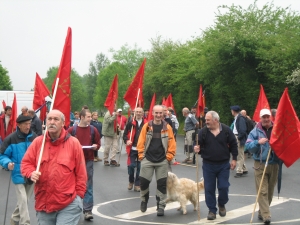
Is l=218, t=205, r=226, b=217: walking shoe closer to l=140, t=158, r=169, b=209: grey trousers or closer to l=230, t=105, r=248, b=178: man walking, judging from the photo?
l=140, t=158, r=169, b=209: grey trousers

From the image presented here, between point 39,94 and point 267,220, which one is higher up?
point 39,94

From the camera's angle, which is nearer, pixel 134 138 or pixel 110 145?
pixel 134 138

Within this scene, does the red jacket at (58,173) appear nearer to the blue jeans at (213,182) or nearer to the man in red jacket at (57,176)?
the man in red jacket at (57,176)

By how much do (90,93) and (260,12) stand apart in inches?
4857

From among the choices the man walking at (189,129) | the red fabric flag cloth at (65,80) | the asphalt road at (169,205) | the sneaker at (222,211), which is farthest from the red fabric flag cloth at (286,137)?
the man walking at (189,129)

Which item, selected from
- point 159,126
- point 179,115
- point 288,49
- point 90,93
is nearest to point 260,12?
point 288,49

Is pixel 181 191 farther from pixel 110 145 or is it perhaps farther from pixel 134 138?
pixel 110 145

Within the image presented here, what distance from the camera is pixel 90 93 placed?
506ft

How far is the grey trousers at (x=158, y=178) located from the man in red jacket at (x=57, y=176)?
168 inches

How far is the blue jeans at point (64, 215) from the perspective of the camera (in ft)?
18.9

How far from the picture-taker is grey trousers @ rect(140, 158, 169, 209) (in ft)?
32.9

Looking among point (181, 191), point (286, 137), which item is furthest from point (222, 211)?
point (286, 137)

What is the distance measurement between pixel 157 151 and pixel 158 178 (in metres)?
0.47

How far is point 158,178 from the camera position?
33.2 feet
